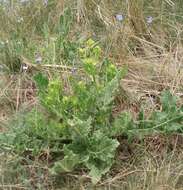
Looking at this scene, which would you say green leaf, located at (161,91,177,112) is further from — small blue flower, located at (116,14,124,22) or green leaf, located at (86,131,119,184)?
small blue flower, located at (116,14,124,22)

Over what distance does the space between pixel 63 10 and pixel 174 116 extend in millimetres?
1126

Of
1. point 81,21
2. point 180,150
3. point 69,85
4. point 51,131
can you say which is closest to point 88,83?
point 69,85

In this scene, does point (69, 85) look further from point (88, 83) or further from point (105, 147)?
point (105, 147)

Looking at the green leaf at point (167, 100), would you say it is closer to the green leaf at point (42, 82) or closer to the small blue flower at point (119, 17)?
the green leaf at point (42, 82)

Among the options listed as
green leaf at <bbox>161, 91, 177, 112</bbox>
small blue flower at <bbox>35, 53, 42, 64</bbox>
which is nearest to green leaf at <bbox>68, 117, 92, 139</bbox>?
green leaf at <bbox>161, 91, 177, 112</bbox>

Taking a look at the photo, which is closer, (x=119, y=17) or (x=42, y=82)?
(x=42, y=82)

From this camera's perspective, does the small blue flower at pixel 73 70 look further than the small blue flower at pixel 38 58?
No

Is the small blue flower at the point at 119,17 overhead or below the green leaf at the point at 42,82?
overhead

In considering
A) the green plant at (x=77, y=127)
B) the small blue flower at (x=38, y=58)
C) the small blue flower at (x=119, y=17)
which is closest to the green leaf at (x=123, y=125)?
the green plant at (x=77, y=127)

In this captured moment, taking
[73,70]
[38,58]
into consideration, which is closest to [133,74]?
[73,70]

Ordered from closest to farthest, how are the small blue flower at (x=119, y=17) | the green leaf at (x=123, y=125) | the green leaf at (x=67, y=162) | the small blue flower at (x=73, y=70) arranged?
the green leaf at (x=67, y=162) → the green leaf at (x=123, y=125) → the small blue flower at (x=73, y=70) → the small blue flower at (x=119, y=17)

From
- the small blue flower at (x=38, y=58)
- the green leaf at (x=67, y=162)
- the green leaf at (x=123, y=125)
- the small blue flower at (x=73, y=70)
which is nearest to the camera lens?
the green leaf at (x=67, y=162)

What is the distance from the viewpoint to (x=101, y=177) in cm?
204

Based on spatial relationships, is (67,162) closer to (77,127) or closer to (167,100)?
(77,127)
